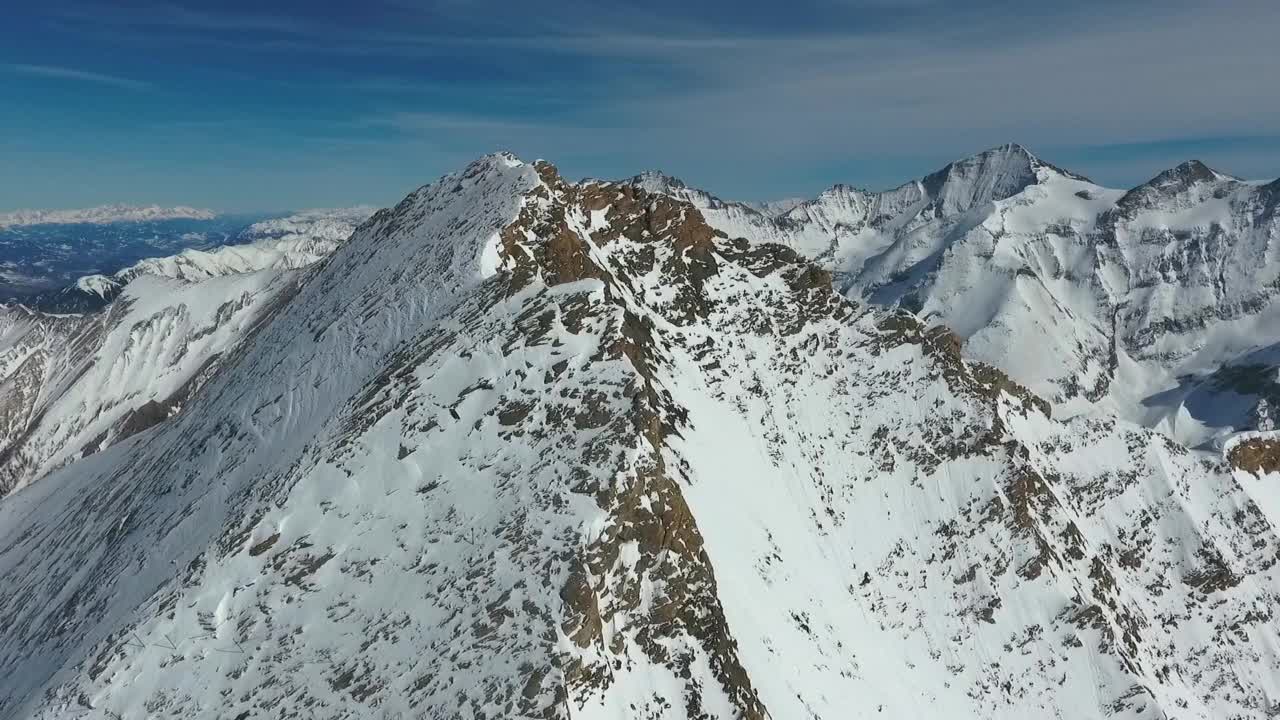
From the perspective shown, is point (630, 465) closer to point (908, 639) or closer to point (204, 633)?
point (204, 633)

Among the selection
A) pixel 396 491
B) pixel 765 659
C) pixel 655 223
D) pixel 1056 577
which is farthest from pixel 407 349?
pixel 1056 577

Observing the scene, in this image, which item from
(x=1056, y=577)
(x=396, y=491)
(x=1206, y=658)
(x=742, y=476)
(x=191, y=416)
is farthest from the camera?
(x=1206, y=658)

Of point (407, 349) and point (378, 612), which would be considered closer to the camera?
point (378, 612)

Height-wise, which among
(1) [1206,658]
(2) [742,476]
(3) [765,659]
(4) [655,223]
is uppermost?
(4) [655,223]

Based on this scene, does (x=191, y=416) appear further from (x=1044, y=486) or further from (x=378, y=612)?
(x=1044, y=486)

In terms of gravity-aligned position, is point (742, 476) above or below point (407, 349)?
below

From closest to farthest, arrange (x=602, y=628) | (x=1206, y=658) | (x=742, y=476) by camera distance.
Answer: (x=602, y=628) < (x=742, y=476) < (x=1206, y=658)

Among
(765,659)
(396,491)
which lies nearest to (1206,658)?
(765,659)
